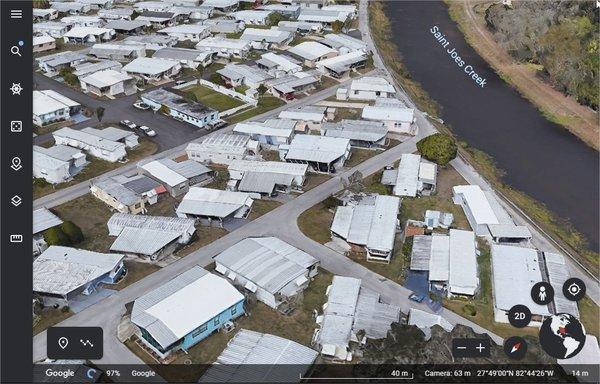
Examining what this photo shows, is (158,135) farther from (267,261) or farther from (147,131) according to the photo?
(267,261)

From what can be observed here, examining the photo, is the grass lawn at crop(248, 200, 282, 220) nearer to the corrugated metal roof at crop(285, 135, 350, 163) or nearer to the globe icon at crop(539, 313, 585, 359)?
the corrugated metal roof at crop(285, 135, 350, 163)

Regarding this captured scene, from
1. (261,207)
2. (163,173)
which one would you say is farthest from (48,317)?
(261,207)

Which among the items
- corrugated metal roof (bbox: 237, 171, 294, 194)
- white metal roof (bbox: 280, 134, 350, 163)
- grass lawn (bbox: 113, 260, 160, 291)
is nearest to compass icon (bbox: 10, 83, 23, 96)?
grass lawn (bbox: 113, 260, 160, 291)

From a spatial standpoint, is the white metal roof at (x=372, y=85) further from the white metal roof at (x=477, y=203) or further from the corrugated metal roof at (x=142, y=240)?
the corrugated metal roof at (x=142, y=240)

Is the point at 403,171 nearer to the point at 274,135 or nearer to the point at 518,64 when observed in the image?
the point at 274,135

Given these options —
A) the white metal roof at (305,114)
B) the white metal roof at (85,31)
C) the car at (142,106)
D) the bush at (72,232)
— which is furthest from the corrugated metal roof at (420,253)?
the white metal roof at (85,31)

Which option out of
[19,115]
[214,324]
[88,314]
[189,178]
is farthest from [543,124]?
[19,115]
